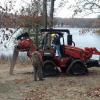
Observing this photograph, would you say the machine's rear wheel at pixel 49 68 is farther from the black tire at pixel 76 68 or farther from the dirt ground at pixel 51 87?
the black tire at pixel 76 68

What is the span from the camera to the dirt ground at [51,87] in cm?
1279

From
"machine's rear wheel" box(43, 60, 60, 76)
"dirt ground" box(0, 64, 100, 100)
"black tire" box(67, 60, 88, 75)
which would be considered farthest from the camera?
"black tire" box(67, 60, 88, 75)

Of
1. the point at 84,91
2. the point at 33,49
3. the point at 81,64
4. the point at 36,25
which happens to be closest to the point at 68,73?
the point at 81,64

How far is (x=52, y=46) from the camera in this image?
61.2 ft

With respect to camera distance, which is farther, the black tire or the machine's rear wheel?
the black tire

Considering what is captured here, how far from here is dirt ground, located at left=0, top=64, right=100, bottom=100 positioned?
12.8 metres

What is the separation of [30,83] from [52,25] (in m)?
15.4

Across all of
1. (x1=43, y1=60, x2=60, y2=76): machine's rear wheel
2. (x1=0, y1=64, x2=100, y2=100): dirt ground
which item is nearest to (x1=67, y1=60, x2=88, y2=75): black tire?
(x1=0, y1=64, x2=100, y2=100): dirt ground

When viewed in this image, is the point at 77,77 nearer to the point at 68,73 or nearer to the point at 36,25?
the point at 68,73

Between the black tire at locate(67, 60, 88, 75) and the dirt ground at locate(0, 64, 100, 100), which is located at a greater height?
the black tire at locate(67, 60, 88, 75)

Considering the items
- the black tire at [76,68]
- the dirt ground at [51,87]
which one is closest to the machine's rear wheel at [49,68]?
the dirt ground at [51,87]

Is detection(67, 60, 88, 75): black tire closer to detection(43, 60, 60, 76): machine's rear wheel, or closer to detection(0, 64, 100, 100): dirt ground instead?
detection(0, 64, 100, 100): dirt ground

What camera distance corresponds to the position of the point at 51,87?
14.6 meters

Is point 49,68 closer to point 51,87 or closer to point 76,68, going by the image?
point 76,68
